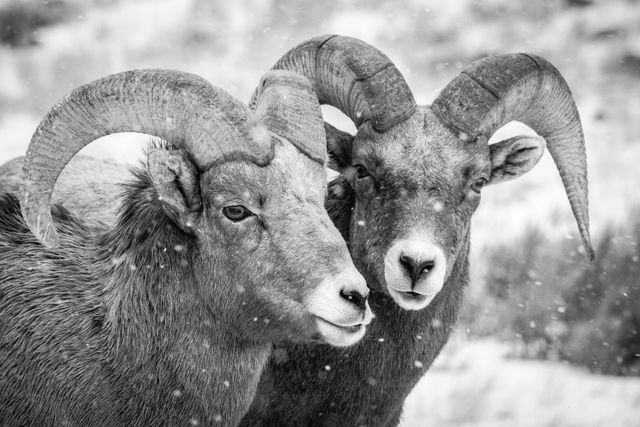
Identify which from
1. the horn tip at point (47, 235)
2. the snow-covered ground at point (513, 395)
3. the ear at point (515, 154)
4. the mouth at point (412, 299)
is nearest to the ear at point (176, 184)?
the horn tip at point (47, 235)

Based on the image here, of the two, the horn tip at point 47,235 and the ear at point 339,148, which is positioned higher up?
the horn tip at point 47,235

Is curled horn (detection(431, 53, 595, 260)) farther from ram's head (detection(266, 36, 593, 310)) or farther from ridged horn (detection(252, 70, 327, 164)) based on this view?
ridged horn (detection(252, 70, 327, 164))

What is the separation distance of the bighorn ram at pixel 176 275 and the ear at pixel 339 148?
131 centimetres

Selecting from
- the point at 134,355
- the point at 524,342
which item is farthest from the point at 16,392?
the point at 524,342

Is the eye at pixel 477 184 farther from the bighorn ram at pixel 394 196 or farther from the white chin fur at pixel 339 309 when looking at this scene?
the white chin fur at pixel 339 309

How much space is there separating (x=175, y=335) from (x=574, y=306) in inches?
328

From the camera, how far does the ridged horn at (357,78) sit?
6.15m

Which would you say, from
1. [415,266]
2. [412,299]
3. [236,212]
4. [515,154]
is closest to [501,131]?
[515,154]

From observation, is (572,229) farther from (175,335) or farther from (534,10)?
(175,335)

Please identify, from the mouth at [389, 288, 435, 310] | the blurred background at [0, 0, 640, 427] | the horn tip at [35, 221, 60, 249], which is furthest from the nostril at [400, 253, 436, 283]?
the blurred background at [0, 0, 640, 427]

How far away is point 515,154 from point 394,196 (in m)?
1.23

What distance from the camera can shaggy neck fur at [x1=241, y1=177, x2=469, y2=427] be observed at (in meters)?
6.05

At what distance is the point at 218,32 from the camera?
17.1 metres

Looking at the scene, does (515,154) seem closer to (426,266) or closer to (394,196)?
(394,196)
